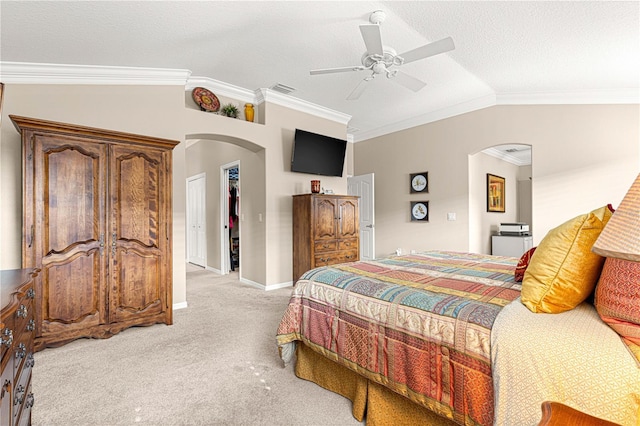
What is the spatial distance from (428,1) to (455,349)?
2.56 metres

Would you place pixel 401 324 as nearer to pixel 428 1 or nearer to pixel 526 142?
pixel 428 1

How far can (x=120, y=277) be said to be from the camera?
111 inches

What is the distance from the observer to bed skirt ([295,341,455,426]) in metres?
1.44

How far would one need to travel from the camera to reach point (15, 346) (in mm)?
1064

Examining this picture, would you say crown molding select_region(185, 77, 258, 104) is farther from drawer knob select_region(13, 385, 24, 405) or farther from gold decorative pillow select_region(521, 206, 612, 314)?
gold decorative pillow select_region(521, 206, 612, 314)

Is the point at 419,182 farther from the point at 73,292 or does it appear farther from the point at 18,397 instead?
the point at 18,397

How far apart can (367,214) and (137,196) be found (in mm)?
4190

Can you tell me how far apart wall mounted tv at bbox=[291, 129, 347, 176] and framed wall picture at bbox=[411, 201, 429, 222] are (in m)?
1.45

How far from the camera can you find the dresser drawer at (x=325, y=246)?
4383 mm

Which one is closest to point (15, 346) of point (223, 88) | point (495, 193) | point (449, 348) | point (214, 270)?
point (449, 348)

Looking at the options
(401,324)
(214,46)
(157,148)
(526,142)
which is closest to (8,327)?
(401,324)

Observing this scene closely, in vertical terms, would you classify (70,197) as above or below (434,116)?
below

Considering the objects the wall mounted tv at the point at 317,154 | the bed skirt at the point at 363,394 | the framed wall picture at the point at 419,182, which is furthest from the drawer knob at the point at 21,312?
the framed wall picture at the point at 419,182

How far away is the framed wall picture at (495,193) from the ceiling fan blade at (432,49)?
4177mm
